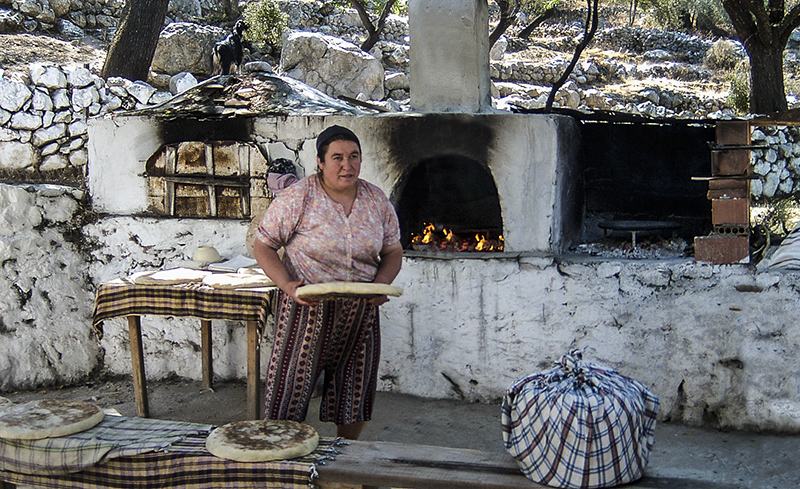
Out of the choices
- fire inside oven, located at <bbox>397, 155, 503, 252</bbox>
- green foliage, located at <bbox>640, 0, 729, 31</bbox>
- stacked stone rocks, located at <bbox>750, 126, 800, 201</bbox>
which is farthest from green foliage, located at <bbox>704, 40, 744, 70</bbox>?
fire inside oven, located at <bbox>397, 155, 503, 252</bbox>

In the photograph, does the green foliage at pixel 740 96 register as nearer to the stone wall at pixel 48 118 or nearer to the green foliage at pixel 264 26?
the green foliage at pixel 264 26

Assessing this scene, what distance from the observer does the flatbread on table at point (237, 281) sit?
398 cm

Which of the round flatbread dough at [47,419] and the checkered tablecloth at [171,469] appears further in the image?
the round flatbread dough at [47,419]

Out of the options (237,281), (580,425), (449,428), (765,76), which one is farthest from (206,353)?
(765,76)

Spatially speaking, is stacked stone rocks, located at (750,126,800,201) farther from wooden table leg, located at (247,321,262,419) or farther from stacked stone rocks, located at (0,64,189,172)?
stacked stone rocks, located at (0,64,189,172)

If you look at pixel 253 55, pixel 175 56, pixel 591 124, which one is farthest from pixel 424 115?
pixel 253 55

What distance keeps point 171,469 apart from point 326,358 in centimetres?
78

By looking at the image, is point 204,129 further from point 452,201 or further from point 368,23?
point 368,23

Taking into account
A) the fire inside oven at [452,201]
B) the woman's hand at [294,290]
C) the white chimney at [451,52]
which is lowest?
the woman's hand at [294,290]

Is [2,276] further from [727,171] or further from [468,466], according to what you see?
[727,171]

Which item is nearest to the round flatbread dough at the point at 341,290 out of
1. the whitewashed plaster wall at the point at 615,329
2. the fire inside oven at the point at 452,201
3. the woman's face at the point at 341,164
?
the woman's face at the point at 341,164

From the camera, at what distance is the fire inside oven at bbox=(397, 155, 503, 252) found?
5.17 metres

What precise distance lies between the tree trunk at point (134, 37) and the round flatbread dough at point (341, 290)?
7.52m

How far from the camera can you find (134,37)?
30.8 ft
